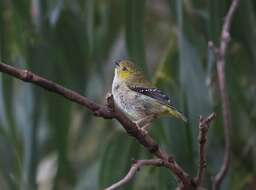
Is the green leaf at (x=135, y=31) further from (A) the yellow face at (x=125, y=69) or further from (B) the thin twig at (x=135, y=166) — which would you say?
(B) the thin twig at (x=135, y=166)

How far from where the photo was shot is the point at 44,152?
4.68 meters

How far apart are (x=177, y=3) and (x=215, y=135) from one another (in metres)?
0.78

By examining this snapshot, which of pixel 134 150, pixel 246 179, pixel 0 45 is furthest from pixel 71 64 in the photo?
pixel 246 179

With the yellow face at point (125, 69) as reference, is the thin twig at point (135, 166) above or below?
above

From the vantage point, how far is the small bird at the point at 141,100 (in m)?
2.58

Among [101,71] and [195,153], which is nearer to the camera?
[195,153]

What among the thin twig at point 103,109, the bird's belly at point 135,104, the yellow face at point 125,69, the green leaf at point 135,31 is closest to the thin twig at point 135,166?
the thin twig at point 103,109

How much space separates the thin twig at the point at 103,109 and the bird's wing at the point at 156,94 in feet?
2.22

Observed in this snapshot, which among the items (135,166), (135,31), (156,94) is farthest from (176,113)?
(135,166)

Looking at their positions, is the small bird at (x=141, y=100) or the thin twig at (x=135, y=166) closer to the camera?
the thin twig at (x=135, y=166)

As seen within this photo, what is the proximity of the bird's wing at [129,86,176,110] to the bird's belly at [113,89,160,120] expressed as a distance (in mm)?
22

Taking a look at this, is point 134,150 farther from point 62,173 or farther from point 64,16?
point 64,16

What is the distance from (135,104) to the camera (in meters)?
2.64

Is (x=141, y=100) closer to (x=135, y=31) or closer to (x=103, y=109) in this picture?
(x=135, y=31)
